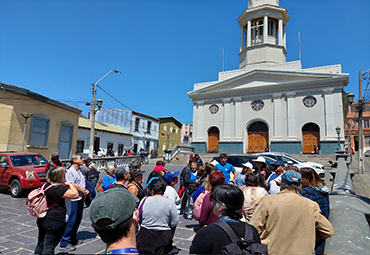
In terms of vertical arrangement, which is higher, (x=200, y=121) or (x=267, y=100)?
(x=267, y=100)

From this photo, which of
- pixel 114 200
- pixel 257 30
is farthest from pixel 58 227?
pixel 257 30

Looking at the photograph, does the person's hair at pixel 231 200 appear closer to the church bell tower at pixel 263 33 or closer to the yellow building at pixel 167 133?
the church bell tower at pixel 263 33

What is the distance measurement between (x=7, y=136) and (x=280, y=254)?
55.4 feet

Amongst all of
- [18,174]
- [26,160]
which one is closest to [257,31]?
[26,160]

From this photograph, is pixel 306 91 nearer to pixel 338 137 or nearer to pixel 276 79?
pixel 276 79

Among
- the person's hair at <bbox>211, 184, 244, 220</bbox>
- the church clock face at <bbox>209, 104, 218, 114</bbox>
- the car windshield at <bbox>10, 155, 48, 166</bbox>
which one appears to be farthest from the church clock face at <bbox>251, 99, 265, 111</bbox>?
the person's hair at <bbox>211, 184, 244, 220</bbox>

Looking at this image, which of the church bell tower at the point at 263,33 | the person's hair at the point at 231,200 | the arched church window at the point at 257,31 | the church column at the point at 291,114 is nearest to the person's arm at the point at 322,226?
the person's hair at the point at 231,200

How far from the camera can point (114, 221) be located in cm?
151

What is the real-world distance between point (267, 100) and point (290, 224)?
25.9 meters

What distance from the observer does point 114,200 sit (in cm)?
158

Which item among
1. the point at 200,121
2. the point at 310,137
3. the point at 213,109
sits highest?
the point at 213,109

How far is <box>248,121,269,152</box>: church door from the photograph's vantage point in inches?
1037

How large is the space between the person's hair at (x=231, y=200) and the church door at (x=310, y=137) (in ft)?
81.8

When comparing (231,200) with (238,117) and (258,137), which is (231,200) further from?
(238,117)
